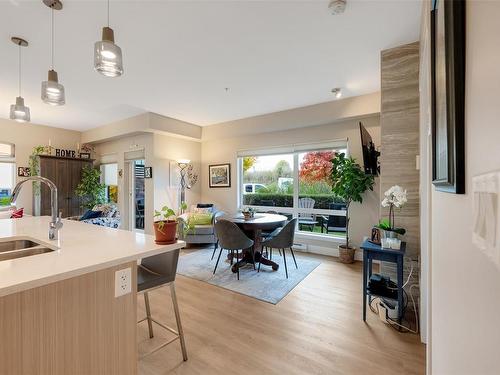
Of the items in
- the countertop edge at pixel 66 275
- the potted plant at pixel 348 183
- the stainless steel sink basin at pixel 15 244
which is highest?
the potted plant at pixel 348 183

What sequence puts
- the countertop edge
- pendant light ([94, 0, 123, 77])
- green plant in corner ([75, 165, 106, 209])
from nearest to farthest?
the countertop edge
pendant light ([94, 0, 123, 77])
green plant in corner ([75, 165, 106, 209])

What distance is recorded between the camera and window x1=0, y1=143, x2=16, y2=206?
5.45m

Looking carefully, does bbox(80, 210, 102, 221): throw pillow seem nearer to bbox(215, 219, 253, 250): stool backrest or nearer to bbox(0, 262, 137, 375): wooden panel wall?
bbox(215, 219, 253, 250): stool backrest

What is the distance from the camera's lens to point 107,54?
5.26ft

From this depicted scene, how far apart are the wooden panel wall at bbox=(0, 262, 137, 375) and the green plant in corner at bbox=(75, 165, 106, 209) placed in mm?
5923

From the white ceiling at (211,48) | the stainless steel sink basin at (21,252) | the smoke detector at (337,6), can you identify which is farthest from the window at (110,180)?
the smoke detector at (337,6)

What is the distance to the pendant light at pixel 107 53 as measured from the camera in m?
1.59

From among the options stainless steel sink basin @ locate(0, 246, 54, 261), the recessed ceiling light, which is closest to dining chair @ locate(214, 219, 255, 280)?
stainless steel sink basin @ locate(0, 246, 54, 261)

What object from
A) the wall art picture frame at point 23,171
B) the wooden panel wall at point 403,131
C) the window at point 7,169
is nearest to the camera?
the wooden panel wall at point 403,131

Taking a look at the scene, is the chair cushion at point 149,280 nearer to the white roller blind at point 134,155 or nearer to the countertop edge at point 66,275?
the countertop edge at point 66,275

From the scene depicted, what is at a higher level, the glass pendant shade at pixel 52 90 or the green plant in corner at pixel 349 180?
the glass pendant shade at pixel 52 90

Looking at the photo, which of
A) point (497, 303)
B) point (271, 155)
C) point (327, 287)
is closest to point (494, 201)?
point (497, 303)

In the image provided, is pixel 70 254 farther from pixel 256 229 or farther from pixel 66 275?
pixel 256 229

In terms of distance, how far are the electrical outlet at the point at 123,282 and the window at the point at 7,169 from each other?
20.5 ft
